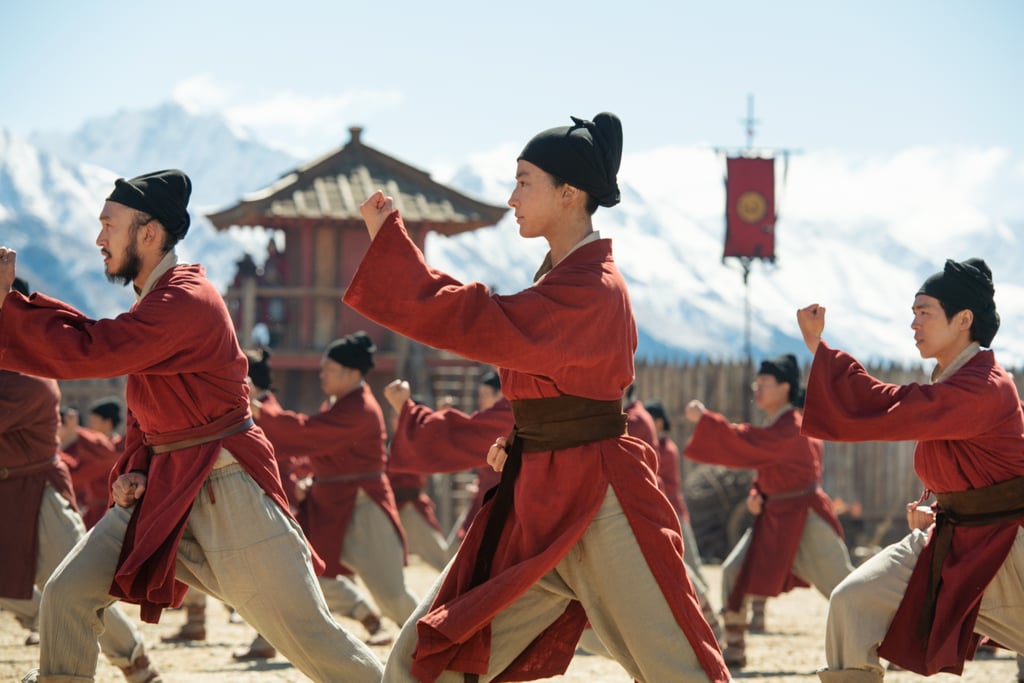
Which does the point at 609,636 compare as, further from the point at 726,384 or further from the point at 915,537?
→ the point at 726,384

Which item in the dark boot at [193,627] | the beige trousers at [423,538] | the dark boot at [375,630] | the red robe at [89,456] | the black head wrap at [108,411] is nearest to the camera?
the dark boot at [375,630]

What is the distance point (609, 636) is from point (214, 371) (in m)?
1.64

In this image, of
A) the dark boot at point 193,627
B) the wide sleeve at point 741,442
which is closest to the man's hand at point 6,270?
the wide sleeve at point 741,442

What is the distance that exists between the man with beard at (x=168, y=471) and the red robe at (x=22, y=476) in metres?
1.74

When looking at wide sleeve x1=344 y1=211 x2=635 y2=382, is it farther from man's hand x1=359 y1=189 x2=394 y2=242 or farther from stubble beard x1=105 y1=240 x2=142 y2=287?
stubble beard x1=105 y1=240 x2=142 y2=287

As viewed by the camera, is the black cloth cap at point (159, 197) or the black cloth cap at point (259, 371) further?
the black cloth cap at point (259, 371)

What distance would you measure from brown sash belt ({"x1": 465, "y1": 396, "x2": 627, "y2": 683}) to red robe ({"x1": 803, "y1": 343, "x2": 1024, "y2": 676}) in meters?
1.05

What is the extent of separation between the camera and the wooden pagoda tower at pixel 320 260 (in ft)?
52.5

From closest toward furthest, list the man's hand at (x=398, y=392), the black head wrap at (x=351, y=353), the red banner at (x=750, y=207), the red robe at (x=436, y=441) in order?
the man's hand at (x=398, y=392), the red robe at (x=436, y=441), the black head wrap at (x=351, y=353), the red banner at (x=750, y=207)

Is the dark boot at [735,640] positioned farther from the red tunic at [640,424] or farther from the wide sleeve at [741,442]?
the red tunic at [640,424]

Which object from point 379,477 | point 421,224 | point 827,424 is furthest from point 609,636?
point 421,224

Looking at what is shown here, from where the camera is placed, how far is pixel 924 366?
55.3ft

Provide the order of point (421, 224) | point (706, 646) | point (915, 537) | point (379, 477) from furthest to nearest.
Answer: point (421, 224) → point (379, 477) → point (915, 537) → point (706, 646)

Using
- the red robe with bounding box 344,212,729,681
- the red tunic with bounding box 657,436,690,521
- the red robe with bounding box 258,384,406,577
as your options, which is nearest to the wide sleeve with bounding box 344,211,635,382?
the red robe with bounding box 344,212,729,681
